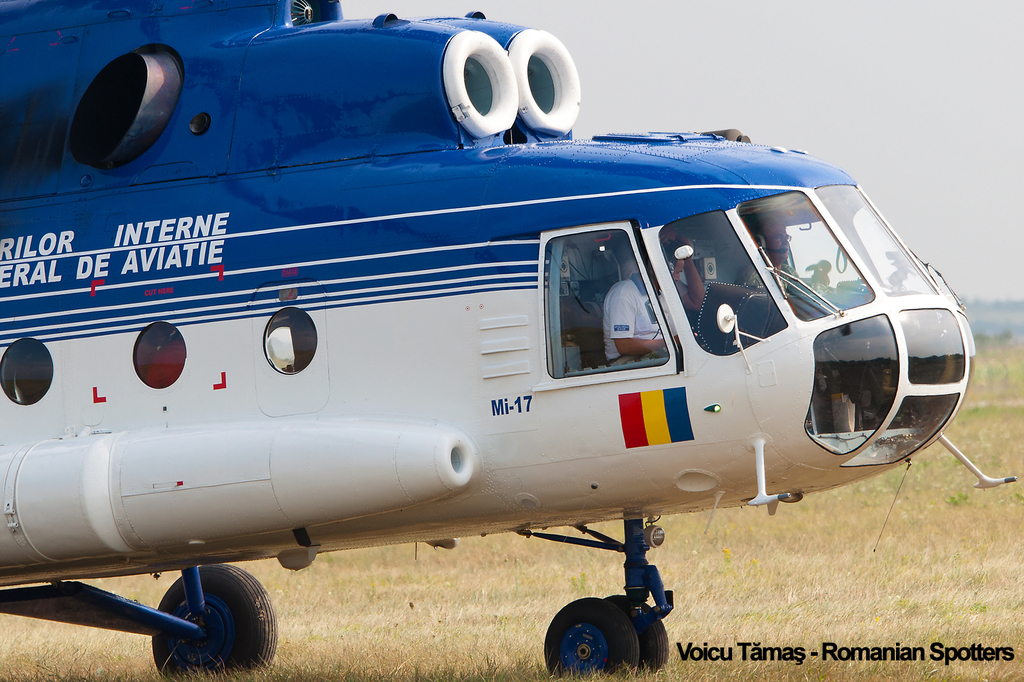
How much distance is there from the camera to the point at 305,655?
427 inches

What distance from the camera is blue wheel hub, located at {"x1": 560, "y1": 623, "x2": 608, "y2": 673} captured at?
7.98 meters

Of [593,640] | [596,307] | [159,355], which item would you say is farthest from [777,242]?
[159,355]

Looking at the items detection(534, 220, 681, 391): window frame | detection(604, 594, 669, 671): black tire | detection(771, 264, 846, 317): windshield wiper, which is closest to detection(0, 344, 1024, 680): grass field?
detection(604, 594, 669, 671): black tire

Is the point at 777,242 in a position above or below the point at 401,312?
above

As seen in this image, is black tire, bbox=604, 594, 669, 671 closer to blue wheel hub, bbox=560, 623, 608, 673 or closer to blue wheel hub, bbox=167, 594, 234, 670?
blue wheel hub, bbox=560, 623, 608, 673

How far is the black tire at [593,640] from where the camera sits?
26.0 ft

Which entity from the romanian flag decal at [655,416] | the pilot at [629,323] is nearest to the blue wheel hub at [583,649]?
the romanian flag decal at [655,416]

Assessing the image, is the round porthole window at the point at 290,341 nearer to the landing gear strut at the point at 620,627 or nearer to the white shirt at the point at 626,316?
the white shirt at the point at 626,316

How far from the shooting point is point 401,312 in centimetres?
748

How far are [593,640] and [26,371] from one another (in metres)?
4.23

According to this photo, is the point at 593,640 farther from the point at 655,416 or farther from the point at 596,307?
the point at 596,307

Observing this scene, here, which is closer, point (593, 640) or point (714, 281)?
point (714, 281)

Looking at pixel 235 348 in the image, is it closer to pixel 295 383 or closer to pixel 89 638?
pixel 295 383

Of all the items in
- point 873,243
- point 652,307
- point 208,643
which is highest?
point 873,243
